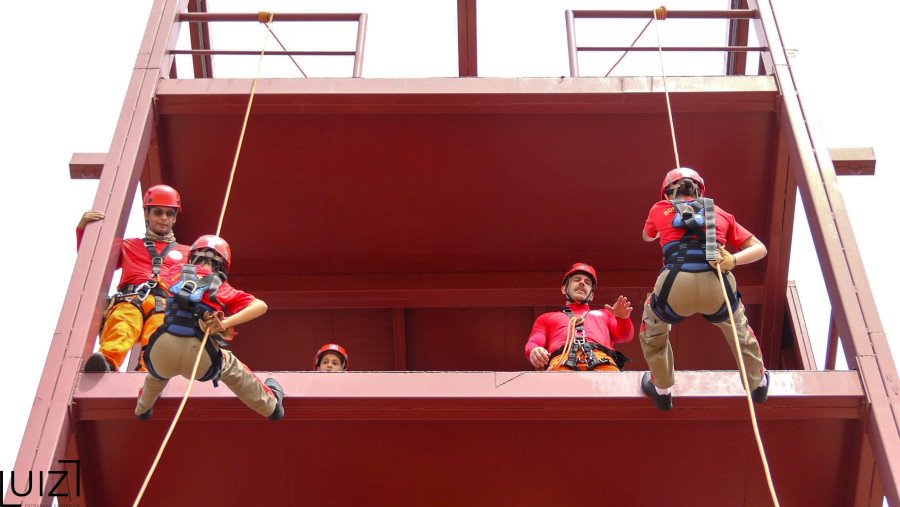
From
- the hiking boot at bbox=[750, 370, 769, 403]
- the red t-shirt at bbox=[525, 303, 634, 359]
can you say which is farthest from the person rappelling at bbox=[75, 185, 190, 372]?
the hiking boot at bbox=[750, 370, 769, 403]

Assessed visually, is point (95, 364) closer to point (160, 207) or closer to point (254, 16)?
point (160, 207)

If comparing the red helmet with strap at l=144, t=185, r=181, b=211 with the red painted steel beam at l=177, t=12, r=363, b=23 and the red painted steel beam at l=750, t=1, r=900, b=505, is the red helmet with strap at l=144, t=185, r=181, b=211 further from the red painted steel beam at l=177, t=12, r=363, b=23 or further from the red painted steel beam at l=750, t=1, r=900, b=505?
the red painted steel beam at l=750, t=1, r=900, b=505

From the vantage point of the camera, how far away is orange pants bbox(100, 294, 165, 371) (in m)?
6.96

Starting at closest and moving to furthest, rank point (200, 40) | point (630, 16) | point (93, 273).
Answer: point (93, 273)
point (630, 16)
point (200, 40)

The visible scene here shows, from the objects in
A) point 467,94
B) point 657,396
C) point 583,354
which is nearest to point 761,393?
point 657,396

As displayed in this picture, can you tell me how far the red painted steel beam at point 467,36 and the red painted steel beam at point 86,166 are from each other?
3398mm

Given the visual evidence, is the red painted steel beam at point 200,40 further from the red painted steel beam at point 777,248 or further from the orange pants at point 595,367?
the red painted steel beam at point 777,248

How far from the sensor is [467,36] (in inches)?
387

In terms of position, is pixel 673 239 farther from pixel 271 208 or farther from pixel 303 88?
pixel 271 208

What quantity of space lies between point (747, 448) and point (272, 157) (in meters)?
4.62

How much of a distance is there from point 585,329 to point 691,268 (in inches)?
89.1

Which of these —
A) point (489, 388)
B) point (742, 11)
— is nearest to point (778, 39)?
point (742, 11)

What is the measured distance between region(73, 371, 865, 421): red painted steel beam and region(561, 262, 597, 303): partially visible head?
173 cm

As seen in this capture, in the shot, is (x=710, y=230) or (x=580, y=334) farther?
(x=580, y=334)
